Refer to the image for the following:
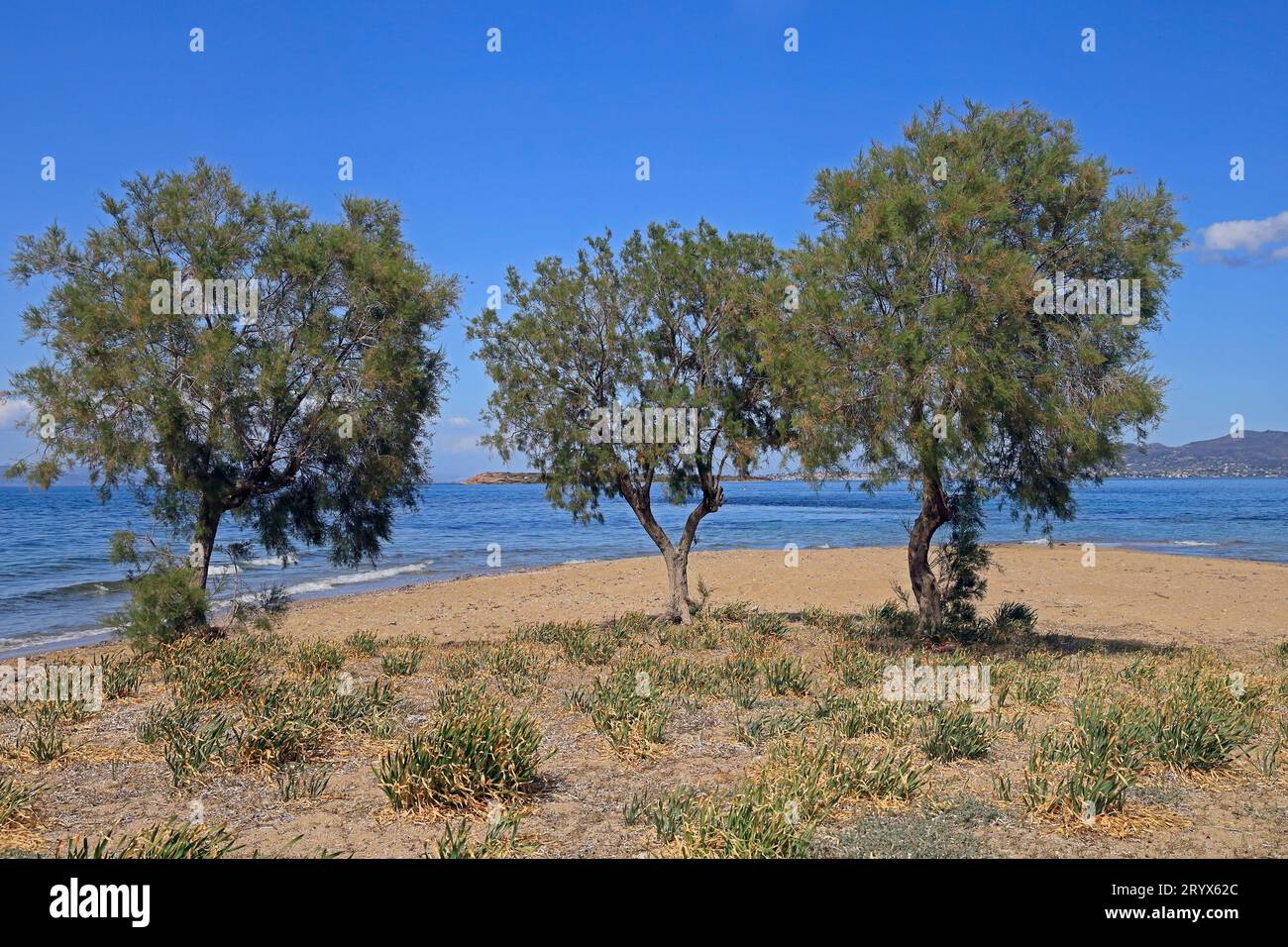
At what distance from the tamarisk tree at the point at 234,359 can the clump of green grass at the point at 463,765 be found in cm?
799

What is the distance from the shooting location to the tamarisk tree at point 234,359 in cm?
1281

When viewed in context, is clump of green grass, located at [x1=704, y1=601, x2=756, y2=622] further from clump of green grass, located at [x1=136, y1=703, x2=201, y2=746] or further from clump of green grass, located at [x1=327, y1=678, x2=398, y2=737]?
clump of green grass, located at [x1=136, y1=703, x2=201, y2=746]

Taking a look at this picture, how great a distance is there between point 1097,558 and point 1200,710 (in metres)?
32.9

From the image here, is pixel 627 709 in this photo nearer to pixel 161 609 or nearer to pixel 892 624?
pixel 161 609

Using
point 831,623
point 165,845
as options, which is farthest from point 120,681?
point 831,623

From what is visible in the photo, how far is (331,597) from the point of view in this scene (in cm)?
2844

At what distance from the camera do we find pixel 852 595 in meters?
27.8

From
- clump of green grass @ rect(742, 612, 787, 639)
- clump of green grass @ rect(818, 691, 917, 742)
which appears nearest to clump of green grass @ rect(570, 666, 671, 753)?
clump of green grass @ rect(818, 691, 917, 742)

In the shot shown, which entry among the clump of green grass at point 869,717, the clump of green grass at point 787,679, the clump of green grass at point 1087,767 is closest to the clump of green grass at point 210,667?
the clump of green grass at point 787,679

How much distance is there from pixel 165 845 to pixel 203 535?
10.1 m

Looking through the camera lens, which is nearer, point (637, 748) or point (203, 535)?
point (637, 748)

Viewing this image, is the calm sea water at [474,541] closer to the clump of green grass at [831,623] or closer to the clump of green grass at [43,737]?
the clump of green grass at [831,623]

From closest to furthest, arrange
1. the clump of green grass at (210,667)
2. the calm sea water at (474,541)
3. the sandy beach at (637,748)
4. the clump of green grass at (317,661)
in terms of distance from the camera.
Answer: the sandy beach at (637,748) < the clump of green grass at (210,667) < the clump of green grass at (317,661) < the calm sea water at (474,541)
